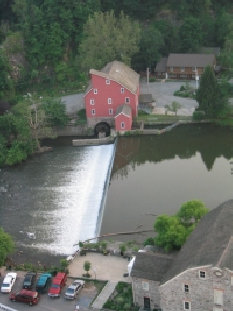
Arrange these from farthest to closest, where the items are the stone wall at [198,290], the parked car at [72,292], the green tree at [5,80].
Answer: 1. the green tree at [5,80]
2. the parked car at [72,292]
3. the stone wall at [198,290]

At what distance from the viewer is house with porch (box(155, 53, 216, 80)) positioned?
75312 mm

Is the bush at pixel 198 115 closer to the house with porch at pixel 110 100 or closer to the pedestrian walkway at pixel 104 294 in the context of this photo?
the house with porch at pixel 110 100

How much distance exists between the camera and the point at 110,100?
2544 inches

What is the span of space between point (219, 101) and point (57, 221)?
26.2m

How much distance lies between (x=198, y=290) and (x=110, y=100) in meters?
37.2

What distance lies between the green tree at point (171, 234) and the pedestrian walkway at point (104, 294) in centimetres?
421

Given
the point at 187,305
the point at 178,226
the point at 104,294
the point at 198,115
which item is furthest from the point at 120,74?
the point at 187,305

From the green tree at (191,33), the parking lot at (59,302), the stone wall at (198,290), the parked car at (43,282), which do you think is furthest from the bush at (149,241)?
the green tree at (191,33)

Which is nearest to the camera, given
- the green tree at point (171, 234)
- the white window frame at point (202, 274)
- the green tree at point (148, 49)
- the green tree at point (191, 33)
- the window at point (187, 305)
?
the white window frame at point (202, 274)

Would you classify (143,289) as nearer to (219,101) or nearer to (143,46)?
(219,101)

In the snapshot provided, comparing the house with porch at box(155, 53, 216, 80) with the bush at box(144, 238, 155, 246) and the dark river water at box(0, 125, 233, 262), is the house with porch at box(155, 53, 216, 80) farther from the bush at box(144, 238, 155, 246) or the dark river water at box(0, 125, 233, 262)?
the bush at box(144, 238, 155, 246)

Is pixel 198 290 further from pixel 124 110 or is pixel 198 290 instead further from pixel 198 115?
pixel 198 115

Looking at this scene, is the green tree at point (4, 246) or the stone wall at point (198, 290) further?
the green tree at point (4, 246)

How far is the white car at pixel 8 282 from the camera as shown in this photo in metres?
36.1
